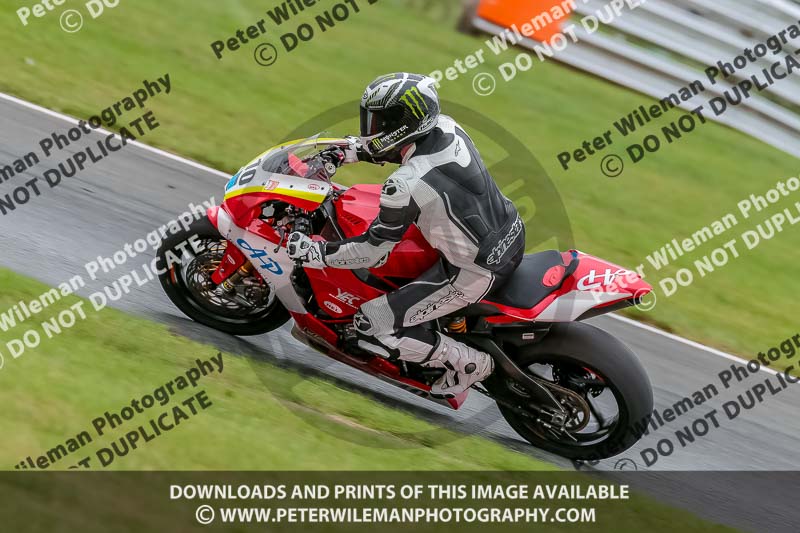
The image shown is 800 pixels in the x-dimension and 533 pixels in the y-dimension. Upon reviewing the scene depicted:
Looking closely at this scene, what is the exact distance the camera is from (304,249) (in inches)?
213

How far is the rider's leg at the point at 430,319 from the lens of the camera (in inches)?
218

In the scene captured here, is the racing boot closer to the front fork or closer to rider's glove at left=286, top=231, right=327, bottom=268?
rider's glove at left=286, top=231, right=327, bottom=268

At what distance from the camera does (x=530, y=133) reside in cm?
1169

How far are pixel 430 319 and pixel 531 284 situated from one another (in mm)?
691

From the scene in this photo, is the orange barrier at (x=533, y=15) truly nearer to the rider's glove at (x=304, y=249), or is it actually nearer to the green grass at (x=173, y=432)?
the green grass at (x=173, y=432)

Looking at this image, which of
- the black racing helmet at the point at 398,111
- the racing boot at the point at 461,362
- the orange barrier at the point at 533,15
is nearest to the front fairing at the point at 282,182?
the black racing helmet at the point at 398,111

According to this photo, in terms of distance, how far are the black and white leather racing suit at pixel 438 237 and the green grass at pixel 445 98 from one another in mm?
3566

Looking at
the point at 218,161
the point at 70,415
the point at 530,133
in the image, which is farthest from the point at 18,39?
the point at 70,415

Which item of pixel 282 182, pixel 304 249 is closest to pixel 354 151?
pixel 282 182

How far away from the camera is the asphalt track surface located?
20.8 ft

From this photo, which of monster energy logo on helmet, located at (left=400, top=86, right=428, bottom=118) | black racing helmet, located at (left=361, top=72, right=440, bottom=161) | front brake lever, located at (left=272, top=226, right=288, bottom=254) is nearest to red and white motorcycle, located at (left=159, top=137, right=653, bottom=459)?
front brake lever, located at (left=272, top=226, right=288, bottom=254)

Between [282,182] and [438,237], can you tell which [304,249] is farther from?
[438,237]
